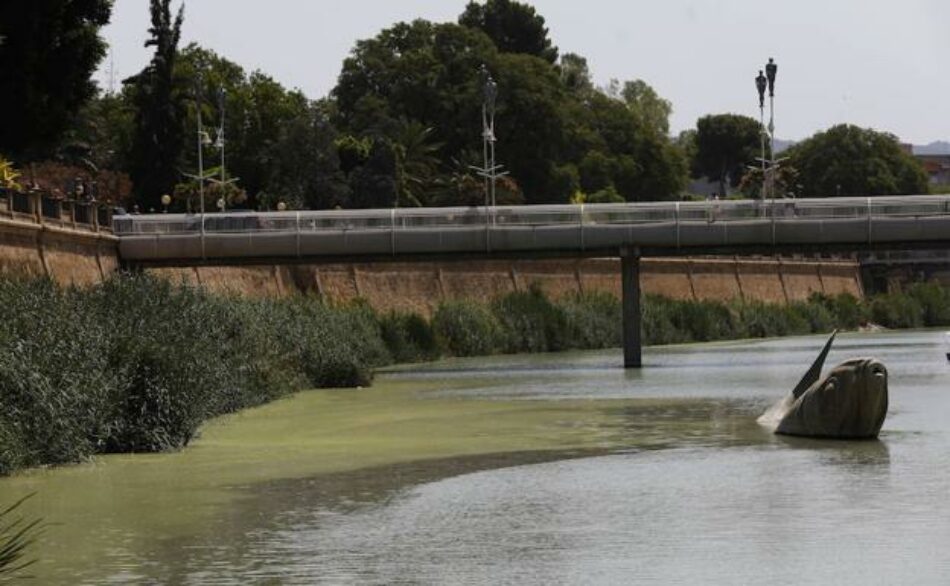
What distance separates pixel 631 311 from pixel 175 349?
1456 inches

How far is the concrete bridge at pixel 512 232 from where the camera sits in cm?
6988

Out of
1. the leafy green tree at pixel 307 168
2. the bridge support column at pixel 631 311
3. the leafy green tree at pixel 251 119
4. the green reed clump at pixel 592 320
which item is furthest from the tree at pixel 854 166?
the bridge support column at pixel 631 311

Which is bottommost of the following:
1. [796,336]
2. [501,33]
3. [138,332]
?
[796,336]

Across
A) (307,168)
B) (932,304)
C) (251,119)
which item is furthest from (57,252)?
(932,304)

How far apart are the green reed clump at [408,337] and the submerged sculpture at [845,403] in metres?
41.8

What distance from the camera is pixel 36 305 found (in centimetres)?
3806

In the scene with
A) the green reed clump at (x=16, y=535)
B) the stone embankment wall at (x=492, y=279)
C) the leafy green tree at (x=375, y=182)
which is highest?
the leafy green tree at (x=375, y=182)

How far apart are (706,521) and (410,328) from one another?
185 feet

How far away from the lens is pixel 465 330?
85875 mm

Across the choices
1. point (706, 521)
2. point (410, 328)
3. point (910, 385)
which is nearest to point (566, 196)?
point (410, 328)

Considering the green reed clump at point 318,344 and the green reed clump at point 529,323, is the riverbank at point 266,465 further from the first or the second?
the green reed clump at point 529,323

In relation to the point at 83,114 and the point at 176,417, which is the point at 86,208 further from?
the point at 83,114

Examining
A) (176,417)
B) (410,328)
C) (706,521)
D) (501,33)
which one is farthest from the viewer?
(501,33)

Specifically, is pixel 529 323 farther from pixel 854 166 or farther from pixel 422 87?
pixel 854 166
